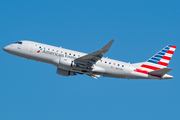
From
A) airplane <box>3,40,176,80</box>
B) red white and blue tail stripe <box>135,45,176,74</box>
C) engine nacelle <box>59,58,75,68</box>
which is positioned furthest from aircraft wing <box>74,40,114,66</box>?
red white and blue tail stripe <box>135,45,176,74</box>

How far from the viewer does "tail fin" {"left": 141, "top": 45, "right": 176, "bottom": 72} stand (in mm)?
50341

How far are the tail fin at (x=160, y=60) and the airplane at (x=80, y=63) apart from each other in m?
0.47

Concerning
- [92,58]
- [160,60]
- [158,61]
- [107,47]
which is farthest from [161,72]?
[92,58]

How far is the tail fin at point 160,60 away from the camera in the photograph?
5034 cm

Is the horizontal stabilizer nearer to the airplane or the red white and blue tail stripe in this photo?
the airplane

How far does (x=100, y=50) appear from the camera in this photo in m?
43.3

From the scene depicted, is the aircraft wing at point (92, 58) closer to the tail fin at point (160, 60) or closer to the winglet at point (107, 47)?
the winglet at point (107, 47)

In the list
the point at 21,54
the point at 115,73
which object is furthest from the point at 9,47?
the point at 115,73

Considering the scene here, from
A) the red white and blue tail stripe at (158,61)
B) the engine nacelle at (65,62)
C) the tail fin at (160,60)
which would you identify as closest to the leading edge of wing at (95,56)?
the engine nacelle at (65,62)

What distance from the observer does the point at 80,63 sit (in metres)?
46.2

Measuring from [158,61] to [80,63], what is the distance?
16316 mm

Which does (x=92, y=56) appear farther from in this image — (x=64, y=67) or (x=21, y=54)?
(x=21, y=54)

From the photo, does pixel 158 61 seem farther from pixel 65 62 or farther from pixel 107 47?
pixel 65 62

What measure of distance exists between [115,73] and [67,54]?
9572 mm
